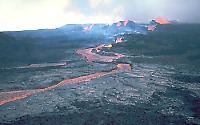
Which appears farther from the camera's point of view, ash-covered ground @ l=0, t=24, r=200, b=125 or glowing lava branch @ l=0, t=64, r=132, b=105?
glowing lava branch @ l=0, t=64, r=132, b=105

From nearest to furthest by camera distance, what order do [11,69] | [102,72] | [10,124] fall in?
[10,124]
[102,72]
[11,69]

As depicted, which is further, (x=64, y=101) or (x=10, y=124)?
(x=64, y=101)

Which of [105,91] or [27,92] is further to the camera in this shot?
[27,92]

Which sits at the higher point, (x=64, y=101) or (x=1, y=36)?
(x=1, y=36)

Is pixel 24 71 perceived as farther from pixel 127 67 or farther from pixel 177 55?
pixel 177 55

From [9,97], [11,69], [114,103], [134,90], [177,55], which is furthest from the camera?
[177,55]

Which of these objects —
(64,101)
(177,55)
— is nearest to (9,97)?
(64,101)

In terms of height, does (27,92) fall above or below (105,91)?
above

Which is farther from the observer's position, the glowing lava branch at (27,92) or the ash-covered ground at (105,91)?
the glowing lava branch at (27,92)

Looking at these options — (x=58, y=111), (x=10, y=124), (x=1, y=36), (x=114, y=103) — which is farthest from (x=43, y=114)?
(x=1, y=36)
